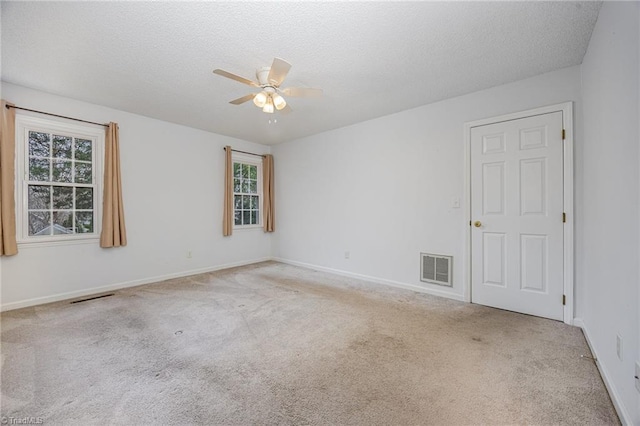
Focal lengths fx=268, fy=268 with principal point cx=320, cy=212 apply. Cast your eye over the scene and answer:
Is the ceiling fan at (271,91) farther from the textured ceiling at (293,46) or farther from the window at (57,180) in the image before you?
the window at (57,180)

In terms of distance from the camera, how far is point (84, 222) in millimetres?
3668

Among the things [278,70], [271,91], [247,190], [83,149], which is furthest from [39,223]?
[278,70]

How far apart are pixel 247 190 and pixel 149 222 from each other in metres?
1.94

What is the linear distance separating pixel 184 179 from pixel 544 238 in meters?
5.11

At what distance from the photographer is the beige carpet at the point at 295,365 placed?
1524mm

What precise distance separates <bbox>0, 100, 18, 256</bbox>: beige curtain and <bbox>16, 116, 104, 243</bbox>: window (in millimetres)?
109

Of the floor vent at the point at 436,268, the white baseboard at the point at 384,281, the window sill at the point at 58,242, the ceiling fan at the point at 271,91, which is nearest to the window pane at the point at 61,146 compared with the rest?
the window sill at the point at 58,242

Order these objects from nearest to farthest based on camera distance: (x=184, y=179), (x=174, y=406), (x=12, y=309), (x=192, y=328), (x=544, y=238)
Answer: (x=174, y=406) → (x=192, y=328) → (x=544, y=238) → (x=12, y=309) → (x=184, y=179)

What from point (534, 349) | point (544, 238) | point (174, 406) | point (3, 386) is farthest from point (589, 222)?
point (3, 386)

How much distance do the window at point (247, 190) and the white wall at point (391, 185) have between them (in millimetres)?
591

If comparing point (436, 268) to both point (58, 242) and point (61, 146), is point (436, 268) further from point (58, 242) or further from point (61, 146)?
point (61, 146)

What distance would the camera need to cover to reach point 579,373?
188 cm

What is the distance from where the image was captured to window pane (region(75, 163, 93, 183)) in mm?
3609

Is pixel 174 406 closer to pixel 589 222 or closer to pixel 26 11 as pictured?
pixel 26 11
